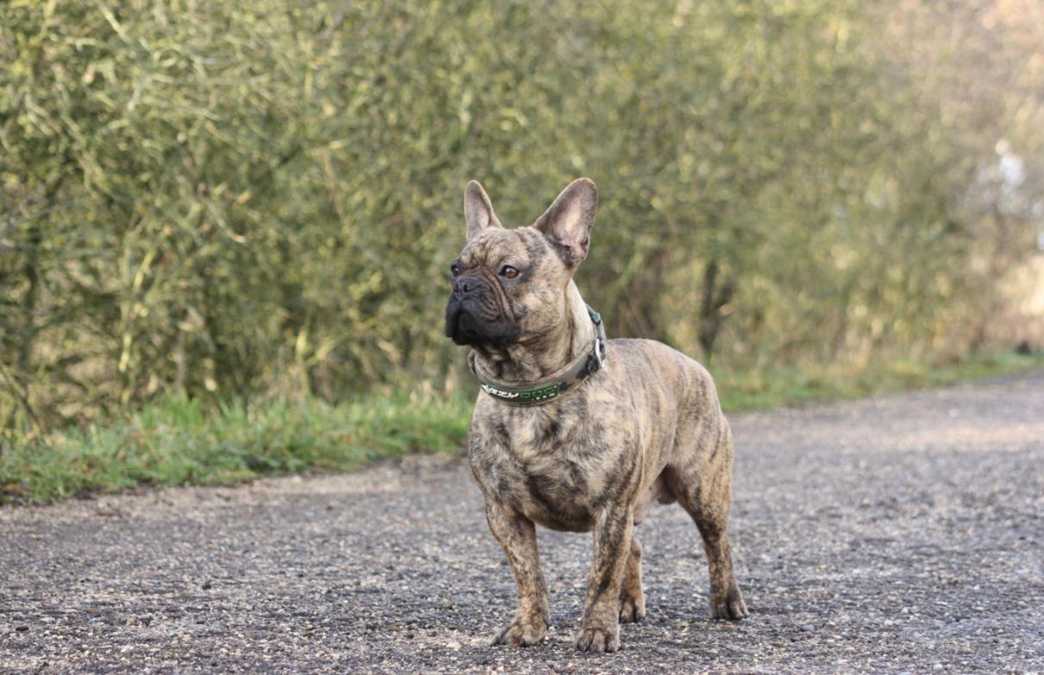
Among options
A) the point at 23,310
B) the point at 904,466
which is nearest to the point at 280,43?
the point at 23,310

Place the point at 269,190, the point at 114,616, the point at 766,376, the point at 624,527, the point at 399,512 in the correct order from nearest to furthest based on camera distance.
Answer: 1. the point at 624,527
2. the point at 114,616
3. the point at 399,512
4. the point at 269,190
5. the point at 766,376

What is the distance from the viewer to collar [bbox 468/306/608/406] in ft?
15.6

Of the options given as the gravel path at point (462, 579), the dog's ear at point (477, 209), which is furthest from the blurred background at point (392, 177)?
the dog's ear at point (477, 209)

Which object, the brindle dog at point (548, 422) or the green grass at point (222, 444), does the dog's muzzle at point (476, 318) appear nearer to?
the brindle dog at point (548, 422)

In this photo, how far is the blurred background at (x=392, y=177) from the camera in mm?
9453

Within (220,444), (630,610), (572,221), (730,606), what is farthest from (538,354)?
(220,444)

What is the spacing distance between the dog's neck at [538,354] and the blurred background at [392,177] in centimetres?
471

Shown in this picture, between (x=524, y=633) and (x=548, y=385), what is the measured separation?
0.83 m

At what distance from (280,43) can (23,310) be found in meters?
2.52

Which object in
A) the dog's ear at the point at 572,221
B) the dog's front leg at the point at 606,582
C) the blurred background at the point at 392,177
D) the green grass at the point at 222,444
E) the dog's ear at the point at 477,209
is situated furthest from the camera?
the blurred background at the point at 392,177

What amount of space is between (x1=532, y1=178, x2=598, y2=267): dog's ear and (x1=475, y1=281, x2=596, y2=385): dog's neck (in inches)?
6.9

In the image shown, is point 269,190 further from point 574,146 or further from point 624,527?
point 624,527

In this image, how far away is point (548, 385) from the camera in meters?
4.77

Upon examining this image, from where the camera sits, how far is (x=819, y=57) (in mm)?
16844
